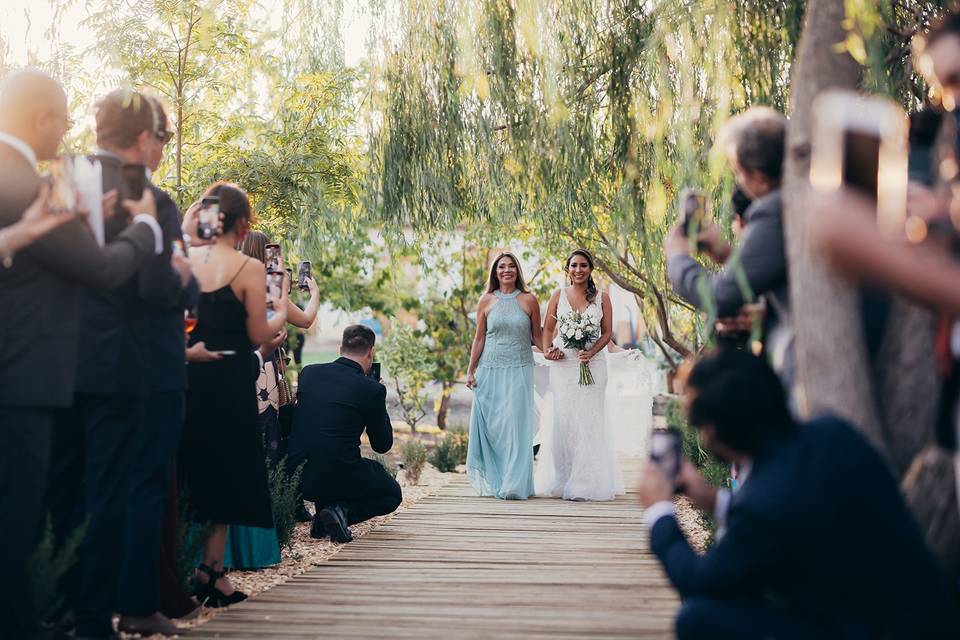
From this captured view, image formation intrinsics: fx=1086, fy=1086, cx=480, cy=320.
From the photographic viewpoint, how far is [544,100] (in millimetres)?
6473

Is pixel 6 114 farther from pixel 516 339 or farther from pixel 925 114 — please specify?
pixel 516 339

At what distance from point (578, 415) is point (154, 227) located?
641 centimetres

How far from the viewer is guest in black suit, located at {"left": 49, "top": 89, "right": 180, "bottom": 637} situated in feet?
12.5

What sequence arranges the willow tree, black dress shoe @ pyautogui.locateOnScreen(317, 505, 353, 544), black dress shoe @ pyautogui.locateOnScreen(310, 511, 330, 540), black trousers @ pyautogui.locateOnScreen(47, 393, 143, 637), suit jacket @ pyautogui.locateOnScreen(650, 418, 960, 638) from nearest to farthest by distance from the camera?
1. suit jacket @ pyautogui.locateOnScreen(650, 418, 960, 638)
2. black trousers @ pyautogui.locateOnScreen(47, 393, 143, 637)
3. the willow tree
4. black dress shoe @ pyautogui.locateOnScreen(317, 505, 353, 544)
5. black dress shoe @ pyautogui.locateOnScreen(310, 511, 330, 540)

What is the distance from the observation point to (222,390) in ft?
16.3

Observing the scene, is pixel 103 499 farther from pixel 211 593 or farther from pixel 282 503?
pixel 282 503

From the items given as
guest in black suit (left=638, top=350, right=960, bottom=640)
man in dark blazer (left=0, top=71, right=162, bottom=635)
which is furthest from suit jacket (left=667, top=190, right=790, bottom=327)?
man in dark blazer (left=0, top=71, right=162, bottom=635)

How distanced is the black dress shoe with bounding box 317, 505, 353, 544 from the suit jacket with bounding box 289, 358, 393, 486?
0.77 ft

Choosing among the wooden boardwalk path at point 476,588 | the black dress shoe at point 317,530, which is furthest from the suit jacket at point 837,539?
the black dress shoe at point 317,530

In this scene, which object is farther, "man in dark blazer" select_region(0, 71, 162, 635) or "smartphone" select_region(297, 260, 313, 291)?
"smartphone" select_region(297, 260, 313, 291)

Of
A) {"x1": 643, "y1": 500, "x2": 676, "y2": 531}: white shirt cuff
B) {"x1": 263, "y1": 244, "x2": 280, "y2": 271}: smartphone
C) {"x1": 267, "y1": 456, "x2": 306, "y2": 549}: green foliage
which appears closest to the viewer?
{"x1": 643, "y1": 500, "x2": 676, "y2": 531}: white shirt cuff

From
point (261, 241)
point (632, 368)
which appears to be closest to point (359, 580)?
point (261, 241)

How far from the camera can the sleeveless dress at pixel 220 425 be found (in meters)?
4.96

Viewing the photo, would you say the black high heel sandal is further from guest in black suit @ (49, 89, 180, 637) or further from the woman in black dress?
guest in black suit @ (49, 89, 180, 637)
